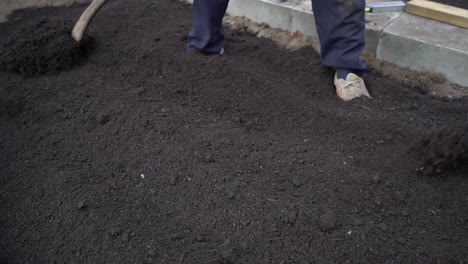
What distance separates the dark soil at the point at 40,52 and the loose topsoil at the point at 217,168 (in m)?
0.06

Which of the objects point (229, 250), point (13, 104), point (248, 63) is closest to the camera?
point (229, 250)

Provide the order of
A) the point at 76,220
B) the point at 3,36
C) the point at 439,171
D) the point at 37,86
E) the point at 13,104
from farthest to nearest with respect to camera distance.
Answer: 1. the point at 3,36
2. the point at 37,86
3. the point at 13,104
4. the point at 439,171
5. the point at 76,220

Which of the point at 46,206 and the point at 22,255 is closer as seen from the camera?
the point at 22,255

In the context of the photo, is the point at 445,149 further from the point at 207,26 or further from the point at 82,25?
the point at 82,25

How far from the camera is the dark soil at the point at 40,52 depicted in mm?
2326

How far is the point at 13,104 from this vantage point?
2.07 meters

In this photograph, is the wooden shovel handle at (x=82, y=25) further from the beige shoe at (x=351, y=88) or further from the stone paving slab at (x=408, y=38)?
the beige shoe at (x=351, y=88)

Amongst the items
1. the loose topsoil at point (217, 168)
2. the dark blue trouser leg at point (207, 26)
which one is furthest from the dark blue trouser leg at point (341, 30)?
the dark blue trouser leg at point (207, 26)

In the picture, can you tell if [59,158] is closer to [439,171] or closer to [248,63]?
[248,63]

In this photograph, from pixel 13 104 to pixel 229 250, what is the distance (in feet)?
4.63

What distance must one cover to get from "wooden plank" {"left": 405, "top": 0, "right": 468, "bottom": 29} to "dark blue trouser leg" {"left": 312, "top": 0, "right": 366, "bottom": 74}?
695 mm

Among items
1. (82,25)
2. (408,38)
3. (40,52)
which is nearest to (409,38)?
(408,38)

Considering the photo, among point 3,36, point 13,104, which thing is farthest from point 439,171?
point 3,36

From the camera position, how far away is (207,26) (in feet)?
7.89
